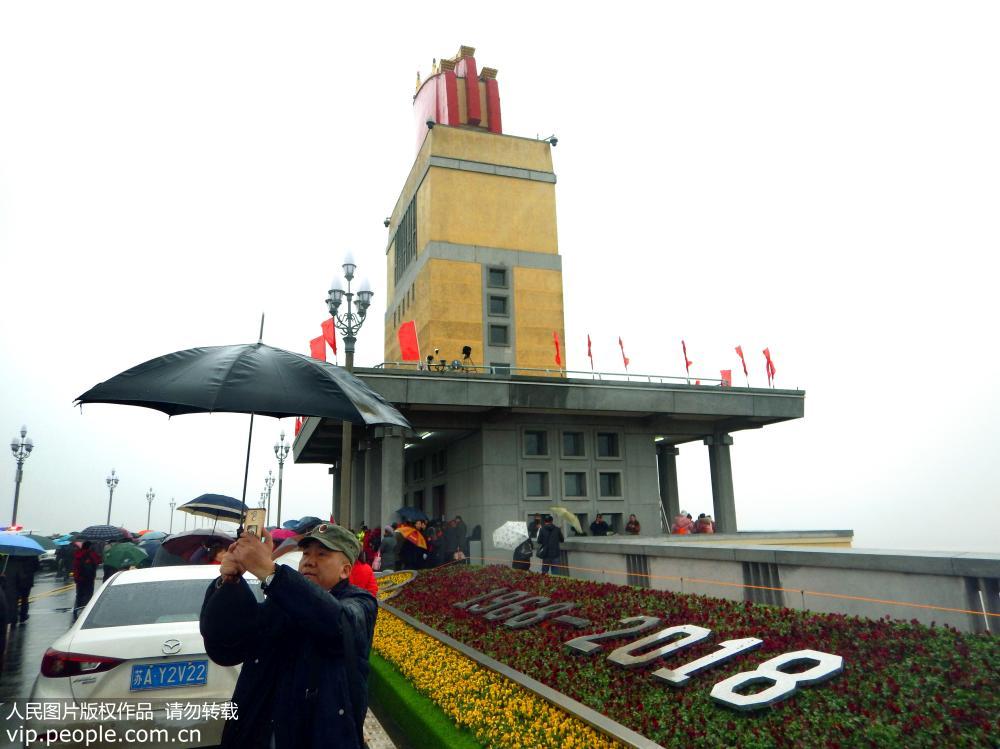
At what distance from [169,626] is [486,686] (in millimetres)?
3041

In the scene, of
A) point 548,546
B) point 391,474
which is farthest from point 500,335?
point 548,546

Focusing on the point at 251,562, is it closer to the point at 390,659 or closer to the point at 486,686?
the point at 486,686

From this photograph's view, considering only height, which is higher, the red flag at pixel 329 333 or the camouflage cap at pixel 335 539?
the red flag at pixel 329 333

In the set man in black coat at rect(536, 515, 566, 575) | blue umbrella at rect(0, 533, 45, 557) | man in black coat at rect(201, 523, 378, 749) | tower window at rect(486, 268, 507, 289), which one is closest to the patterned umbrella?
man in black coat at rect(536, 515, 566, 575)

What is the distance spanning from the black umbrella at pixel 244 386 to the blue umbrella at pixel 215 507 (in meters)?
9.06

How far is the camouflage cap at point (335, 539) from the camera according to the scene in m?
3.29

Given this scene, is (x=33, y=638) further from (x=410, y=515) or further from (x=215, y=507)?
(x=410, y=515)

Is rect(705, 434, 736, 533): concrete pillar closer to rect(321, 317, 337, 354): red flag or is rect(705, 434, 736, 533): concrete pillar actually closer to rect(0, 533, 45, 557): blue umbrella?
rect(321, 317, 337, 354): red flag

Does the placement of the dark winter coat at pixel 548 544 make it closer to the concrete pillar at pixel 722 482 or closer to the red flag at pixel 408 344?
the red flag at pixel 408 344

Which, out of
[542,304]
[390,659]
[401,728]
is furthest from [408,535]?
[542,304]

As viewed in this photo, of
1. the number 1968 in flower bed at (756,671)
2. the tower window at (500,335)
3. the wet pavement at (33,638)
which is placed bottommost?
the wet pavement at (33,638)

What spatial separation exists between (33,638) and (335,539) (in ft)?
44.1

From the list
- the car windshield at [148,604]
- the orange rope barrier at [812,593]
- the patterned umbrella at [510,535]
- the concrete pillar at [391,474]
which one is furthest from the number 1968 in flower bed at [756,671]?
the concrete pillar at [391,474]

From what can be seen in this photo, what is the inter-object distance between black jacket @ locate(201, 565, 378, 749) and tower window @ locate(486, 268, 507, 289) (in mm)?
33886
